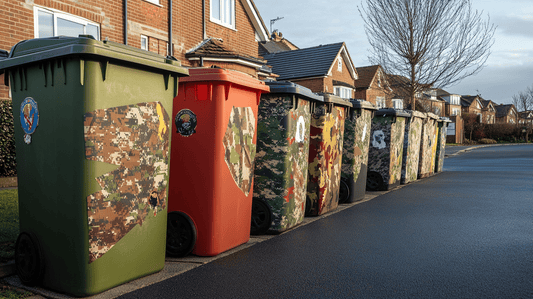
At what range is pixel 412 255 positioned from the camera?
4.22 metres

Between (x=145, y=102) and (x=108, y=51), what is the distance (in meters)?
0.49

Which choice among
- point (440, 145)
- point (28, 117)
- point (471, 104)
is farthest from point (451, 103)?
point (28, 117)

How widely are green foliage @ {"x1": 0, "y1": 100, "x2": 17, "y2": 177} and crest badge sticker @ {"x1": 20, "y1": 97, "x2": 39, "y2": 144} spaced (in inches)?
212

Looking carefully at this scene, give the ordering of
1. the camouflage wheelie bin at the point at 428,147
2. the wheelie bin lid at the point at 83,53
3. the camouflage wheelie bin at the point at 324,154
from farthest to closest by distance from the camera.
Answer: the camouflage wheelie bin at the point at 428,147
the camouflage wheelie bin at the point at 324,154
the wheelie bin lid at the point at 83,53

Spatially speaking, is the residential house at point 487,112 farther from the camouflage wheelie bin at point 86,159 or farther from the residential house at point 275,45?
the camouflage wheelie bin at point 86,159

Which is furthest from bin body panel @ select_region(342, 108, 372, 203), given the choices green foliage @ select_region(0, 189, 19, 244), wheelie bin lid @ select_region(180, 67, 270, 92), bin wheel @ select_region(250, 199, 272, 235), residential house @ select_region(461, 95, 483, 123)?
residential house @ select_region(461, 95, 483, 123)

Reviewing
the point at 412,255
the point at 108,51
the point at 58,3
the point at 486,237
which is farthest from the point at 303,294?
the point at 58,3

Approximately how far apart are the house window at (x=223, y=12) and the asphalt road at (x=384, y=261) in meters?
12.0

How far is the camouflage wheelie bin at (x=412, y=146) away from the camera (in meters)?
10.2

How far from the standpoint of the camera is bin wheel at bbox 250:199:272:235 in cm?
496

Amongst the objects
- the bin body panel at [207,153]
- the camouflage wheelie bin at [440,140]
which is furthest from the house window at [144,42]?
the bin body panel at [207,153]

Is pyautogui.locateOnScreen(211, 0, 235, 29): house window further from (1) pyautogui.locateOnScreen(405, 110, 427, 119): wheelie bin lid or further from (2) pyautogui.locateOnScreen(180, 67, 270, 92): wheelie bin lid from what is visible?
(2) pyautogui.locateOnScreen(180, 67, 270, 92): wheelie bin lid

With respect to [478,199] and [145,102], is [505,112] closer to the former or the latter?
[478,199]

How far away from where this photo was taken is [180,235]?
400 centimetres
